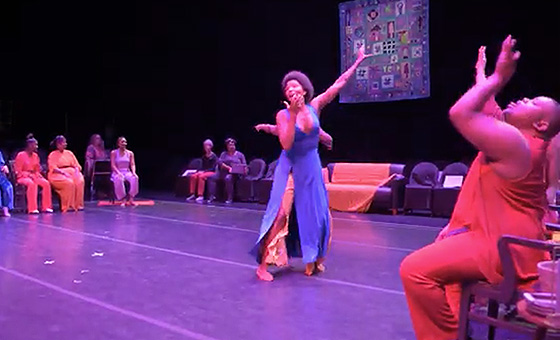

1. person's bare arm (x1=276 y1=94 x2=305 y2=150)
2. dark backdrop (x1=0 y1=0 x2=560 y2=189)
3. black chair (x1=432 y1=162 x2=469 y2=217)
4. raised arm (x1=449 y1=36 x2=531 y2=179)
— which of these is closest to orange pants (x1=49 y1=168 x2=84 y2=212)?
dark backdrop (x1=0 y1=0 x2=560 y2=189)

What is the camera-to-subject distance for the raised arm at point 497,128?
96.2 inches

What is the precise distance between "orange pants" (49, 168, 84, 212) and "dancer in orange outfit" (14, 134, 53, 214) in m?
0.16

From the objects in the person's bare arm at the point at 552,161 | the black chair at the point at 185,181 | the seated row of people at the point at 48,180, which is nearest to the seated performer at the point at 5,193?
the seated row of people at the point at 48,180

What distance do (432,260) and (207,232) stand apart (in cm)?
563

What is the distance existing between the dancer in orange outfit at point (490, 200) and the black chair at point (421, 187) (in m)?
7.30

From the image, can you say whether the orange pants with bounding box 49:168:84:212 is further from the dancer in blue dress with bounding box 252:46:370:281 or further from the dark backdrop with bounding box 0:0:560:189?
the dancer in blue dress with bounding box 252:46:370:281

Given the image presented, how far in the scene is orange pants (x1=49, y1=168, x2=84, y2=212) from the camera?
1081 cm

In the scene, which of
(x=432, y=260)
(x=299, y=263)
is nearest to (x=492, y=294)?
(x=432, y=260)

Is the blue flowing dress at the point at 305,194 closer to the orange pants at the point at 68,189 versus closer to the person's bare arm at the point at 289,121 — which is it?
the person's bare arm at the point at 289,121

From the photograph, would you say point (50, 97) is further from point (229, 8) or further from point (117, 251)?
point (117, 251)

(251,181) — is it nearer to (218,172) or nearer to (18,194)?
(218,172)

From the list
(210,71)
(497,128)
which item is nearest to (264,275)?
(497,128)

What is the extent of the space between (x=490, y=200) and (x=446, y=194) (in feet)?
23.7

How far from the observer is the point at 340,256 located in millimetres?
6316
